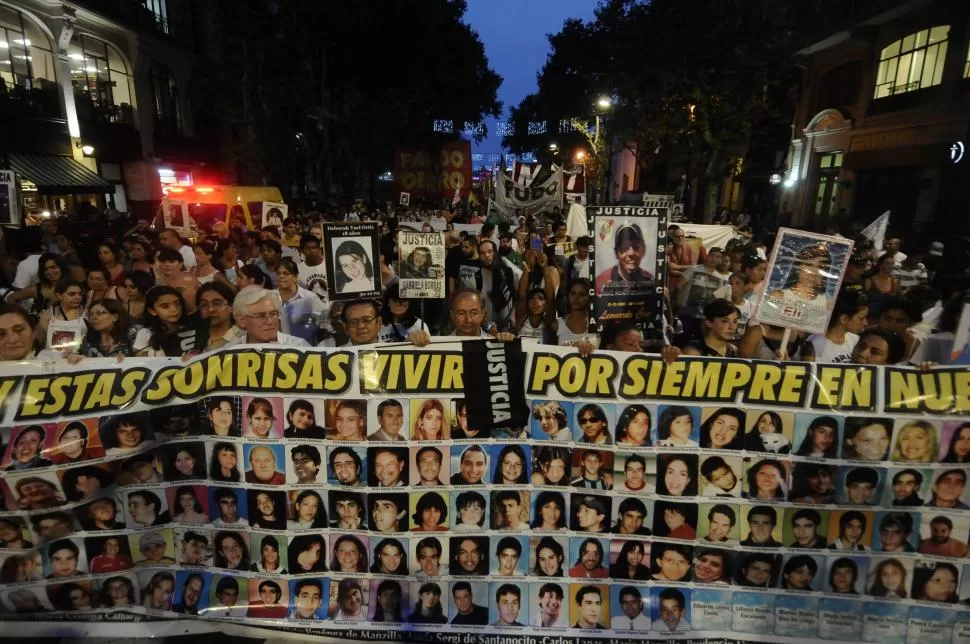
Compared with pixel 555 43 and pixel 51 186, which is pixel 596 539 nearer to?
pixel 51 186

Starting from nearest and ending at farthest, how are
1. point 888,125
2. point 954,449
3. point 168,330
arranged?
1. point 954,449
2. point 168,330
3. point 888,125

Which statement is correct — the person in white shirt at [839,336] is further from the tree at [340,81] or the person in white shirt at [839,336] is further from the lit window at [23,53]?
the lit window at [23,53]

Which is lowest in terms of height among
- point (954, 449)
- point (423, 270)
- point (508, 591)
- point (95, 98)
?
point (508, 591)

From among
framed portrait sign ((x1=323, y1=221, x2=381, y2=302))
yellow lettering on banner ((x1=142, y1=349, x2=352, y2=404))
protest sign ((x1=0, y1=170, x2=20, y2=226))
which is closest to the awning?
protest sign ((x1=0, y1=170, x2=20, y2=226))

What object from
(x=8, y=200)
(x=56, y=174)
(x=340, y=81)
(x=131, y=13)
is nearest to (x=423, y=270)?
(x=8, y=200)

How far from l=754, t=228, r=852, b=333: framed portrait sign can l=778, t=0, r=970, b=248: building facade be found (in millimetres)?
16525

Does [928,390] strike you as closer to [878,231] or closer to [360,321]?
[360,321]

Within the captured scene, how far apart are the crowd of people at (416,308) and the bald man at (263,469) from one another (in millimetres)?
684

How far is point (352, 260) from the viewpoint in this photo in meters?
3.75

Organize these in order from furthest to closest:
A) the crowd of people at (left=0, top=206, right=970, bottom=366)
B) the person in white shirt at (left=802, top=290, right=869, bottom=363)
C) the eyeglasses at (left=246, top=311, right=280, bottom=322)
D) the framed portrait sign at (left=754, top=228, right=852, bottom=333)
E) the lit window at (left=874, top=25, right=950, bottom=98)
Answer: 1. the lit window at (left=874, top=25, right=950, bottom=98)
2. the person in white shirt at (left=802, top=290, right=869, bottom=363)
3. the crowd of people at (left=0, top=206, right=970, bottom=366)
4. the eyeglasses at (left=246, top=311, right=280, bottom=322)
5. the framed portrait sign at (left=754, top=228, right=852, bottom=333)

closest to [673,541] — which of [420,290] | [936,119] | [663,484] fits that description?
[663,484]

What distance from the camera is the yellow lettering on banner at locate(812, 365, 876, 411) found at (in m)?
2.85

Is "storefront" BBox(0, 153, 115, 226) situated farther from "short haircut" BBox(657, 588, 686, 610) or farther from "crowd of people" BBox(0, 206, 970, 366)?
"short haircut" BBox(657, 588, 686, 610)

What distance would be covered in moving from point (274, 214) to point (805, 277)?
9.60m
